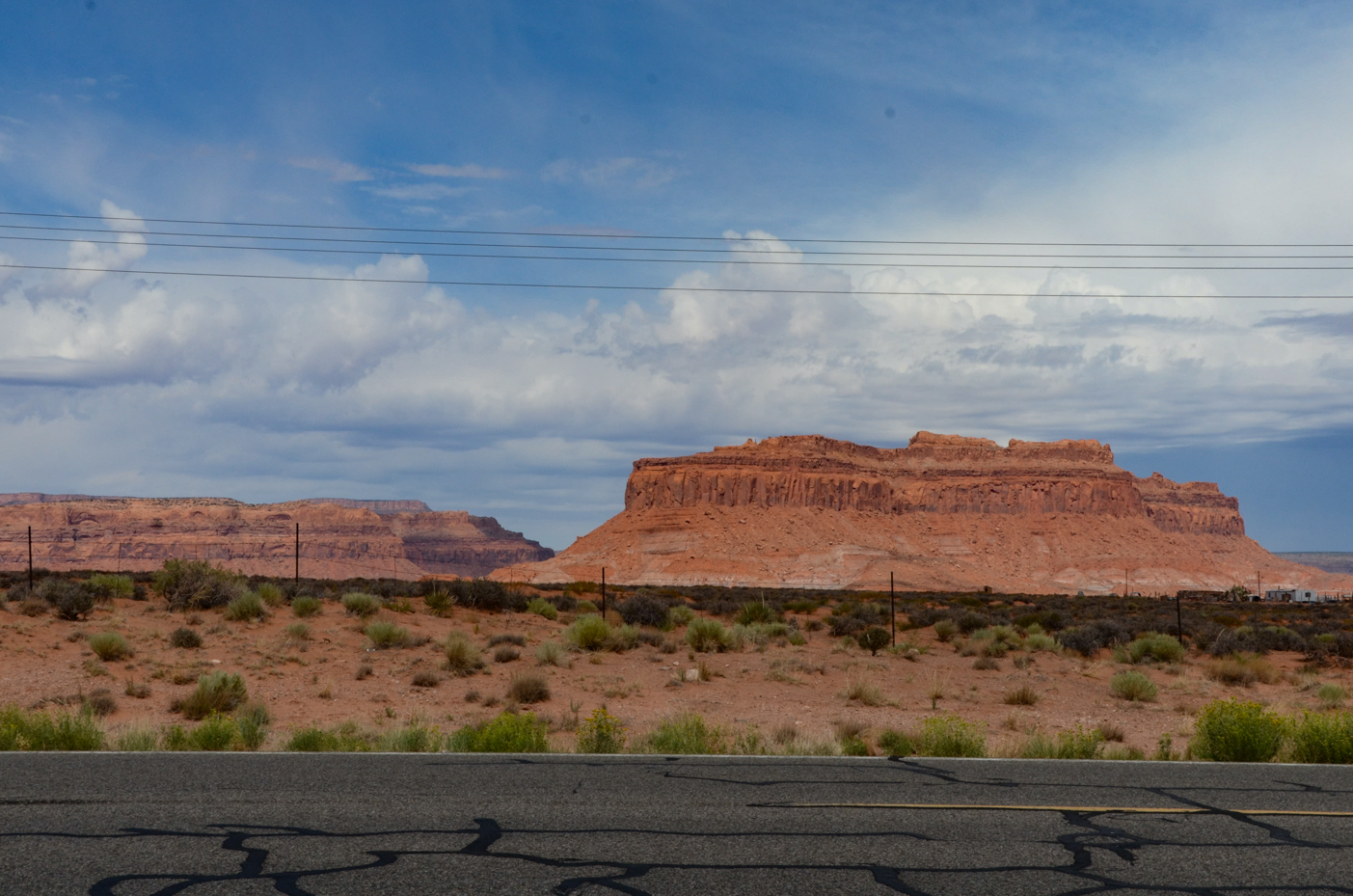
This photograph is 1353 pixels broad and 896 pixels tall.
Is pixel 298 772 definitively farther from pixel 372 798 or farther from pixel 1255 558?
pixel 1255 558

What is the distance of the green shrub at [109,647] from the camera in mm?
21938

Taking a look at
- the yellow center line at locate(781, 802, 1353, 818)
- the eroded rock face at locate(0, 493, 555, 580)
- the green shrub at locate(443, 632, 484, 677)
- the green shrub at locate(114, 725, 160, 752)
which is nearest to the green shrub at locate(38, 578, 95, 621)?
the green shrub at locate(443, 632, 484, 677)

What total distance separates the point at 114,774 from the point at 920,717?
12968 mm

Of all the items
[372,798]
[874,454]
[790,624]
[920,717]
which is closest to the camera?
[372,798]

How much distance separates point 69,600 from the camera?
26297mm

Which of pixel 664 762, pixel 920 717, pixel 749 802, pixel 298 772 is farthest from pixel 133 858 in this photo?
pixel 920 717

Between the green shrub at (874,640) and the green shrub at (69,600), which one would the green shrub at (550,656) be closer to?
the green shrub at (874,640)

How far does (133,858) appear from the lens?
6.17 m

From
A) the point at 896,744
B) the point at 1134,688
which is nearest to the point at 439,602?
the point at 1134,688

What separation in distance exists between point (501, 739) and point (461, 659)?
11573 mm

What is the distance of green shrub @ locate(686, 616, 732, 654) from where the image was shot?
26797mm

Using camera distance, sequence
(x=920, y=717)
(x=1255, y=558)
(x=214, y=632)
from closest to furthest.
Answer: (x=920, y=717) → (x=214, y=632) → (x=1255, y=558)

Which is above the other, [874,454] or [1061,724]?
[874,454]

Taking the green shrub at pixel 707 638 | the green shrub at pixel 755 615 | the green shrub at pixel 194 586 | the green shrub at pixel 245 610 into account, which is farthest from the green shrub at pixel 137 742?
the green shrub at pixel 755 615
